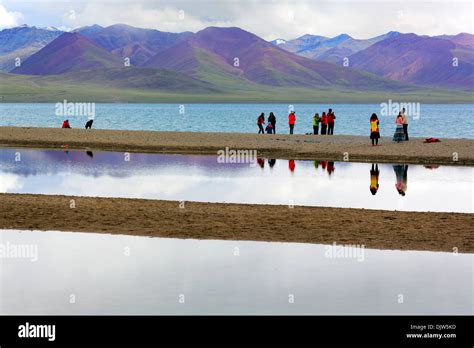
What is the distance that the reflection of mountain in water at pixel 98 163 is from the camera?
33.1m

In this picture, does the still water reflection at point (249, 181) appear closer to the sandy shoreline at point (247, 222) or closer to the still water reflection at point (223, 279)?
the sandy shoreline at point (247, 222)

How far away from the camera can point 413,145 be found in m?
46.2

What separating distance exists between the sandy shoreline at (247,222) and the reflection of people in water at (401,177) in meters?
5.75

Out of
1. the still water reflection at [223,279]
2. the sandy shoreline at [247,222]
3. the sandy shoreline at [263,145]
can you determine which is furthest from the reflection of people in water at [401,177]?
the still water reflection at [223,279]

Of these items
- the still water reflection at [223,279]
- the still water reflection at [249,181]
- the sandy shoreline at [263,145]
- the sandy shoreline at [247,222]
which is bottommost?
the still water reflection at [223,279]

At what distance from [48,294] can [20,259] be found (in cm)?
288

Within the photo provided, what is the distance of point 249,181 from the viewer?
29703 mm

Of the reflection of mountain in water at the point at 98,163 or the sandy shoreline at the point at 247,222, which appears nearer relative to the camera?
the sandy shoreline at the point at 247,222

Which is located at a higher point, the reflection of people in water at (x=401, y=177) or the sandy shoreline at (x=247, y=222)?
the reflection of people in water at (x=401, y=177)

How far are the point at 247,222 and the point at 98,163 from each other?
18341mm
